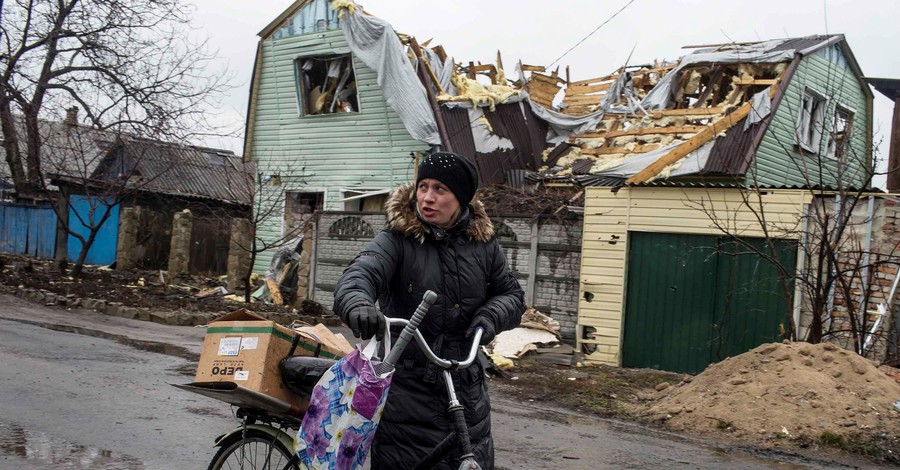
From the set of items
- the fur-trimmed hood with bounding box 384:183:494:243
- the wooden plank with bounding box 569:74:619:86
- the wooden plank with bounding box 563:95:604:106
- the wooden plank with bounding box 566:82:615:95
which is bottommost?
the fur-trimmed hood with bounding box 384:183:494:243

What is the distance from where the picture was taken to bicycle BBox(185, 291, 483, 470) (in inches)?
117

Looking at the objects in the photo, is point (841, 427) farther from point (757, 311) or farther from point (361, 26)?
point (361, 26)

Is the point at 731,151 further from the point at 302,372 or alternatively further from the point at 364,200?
the point at 302,372

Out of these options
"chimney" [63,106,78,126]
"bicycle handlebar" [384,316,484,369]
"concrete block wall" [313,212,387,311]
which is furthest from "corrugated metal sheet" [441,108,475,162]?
"bicycle handlebar" [384,316,484,369]

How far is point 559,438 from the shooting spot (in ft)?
24.1

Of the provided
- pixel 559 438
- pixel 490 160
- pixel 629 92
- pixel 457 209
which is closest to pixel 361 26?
pixel 490 160

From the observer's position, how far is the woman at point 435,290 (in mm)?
3281

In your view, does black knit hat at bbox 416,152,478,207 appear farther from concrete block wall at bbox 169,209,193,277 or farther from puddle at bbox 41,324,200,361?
concrete block wall at bbox 169,209,193,277

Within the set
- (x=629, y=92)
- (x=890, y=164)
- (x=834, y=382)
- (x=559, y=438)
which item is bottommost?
(x=559, y=438)

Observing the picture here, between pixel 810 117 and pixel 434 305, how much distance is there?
15735mm

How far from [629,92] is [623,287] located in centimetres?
830

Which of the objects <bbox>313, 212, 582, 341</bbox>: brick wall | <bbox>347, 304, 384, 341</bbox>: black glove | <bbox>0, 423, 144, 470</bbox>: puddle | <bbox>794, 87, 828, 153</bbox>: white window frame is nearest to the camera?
<bbox>347, 304, 384, 341</bbox>: black glove

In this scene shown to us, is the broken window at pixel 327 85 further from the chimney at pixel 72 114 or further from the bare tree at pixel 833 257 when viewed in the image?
the bare tree at pixel 833 257

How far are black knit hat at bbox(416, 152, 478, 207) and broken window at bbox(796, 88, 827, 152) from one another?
1480 cm
